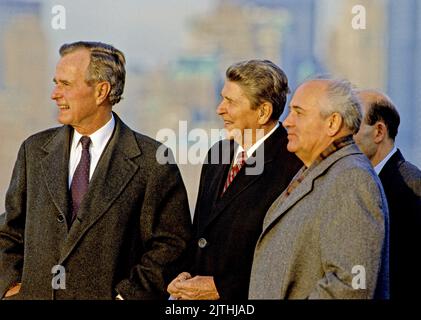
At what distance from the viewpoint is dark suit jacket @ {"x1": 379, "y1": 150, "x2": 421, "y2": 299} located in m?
3.39

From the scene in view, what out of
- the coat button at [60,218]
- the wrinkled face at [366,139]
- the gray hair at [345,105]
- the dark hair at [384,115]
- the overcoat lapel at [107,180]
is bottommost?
the coat button at [60,218]

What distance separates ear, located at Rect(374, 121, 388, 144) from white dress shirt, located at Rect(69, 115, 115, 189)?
1078 mm

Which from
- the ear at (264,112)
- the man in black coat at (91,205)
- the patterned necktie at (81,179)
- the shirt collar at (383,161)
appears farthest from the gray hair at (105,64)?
the shirt collar at (383,161)

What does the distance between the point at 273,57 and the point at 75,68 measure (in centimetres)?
107

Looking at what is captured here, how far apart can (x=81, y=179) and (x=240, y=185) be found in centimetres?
63

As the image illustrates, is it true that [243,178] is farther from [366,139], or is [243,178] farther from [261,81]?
[366,139]

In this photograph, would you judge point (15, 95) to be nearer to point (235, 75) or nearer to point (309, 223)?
point (235, 75)

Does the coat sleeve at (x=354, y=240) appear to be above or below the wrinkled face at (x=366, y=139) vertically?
below

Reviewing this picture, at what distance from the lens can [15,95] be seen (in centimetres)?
457

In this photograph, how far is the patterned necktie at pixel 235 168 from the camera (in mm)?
3488

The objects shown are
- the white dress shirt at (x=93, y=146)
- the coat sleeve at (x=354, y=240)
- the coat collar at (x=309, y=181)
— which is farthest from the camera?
the white dress shirt at (x=93, y=146)

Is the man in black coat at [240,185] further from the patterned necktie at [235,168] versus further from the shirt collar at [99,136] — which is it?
the shirt collar at [99,136]

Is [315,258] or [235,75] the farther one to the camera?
[235,75]

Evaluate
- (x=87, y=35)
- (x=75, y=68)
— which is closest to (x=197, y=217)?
(x=75, y=68)
